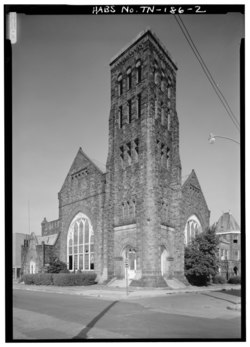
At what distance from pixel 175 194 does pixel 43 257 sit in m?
15.8

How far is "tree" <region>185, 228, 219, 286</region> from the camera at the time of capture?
31297 millimetres

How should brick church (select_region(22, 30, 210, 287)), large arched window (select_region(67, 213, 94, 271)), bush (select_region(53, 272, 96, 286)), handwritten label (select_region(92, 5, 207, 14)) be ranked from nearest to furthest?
handwritten label (select_region(92, 5, 207, 14)) < brick church (select_region(22, 30, 210, 287)) < bush (select_region(53, 272, 96, 286)) < large arched window (select_region(67, 213, 94, 271))

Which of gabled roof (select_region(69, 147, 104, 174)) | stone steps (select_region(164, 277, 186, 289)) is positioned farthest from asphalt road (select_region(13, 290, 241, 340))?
gabled roof (select_region(69, 147, 104, 174))

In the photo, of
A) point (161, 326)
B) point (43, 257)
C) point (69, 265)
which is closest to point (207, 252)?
point (69, 265)

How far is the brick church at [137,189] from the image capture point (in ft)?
91.5

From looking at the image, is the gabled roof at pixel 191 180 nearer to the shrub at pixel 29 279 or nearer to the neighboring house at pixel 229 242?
the neighboring house at pixel 229 242

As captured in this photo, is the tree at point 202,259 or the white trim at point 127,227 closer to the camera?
the white trim at point 127,227

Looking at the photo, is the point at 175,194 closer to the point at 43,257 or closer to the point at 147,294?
the point at 147,294

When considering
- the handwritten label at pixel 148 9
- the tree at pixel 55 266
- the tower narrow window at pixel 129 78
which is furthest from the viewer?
the tree at pixel 55 266

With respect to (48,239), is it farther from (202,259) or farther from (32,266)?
(202,259)

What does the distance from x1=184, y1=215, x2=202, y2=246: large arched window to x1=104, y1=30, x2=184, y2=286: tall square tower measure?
4.30 metres

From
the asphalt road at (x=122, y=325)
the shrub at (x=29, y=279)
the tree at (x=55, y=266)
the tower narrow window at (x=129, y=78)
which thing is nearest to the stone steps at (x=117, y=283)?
the tree at (x=55, y=266)

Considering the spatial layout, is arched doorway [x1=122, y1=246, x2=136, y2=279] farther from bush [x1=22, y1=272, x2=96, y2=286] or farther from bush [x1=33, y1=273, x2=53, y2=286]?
bush [x1=33, y1=273, x2=53, y2=286]

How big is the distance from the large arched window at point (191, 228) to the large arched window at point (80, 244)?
912 centimetres
